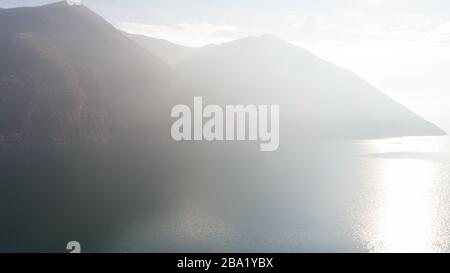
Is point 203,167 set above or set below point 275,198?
above

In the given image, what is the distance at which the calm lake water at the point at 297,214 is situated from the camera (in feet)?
222

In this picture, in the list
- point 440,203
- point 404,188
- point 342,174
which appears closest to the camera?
point 440,203

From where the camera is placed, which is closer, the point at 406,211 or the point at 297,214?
the point at 297,214

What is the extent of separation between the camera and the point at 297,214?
90.1 meters

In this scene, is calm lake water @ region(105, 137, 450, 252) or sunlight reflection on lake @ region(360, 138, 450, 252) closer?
calm lake water @ region(105, 137, 450, 252)

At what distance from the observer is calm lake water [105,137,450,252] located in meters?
67.7

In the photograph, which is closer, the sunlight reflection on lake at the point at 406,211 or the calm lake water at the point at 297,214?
the calm lake water at the point at 297,214
